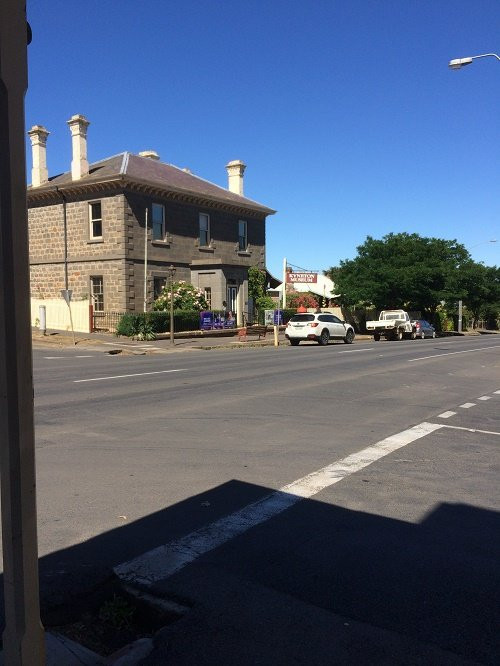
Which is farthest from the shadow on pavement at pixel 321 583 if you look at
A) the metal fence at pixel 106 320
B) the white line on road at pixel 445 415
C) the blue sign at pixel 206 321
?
the blue sign at pixel 206 321

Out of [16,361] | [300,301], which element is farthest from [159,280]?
[16,361]

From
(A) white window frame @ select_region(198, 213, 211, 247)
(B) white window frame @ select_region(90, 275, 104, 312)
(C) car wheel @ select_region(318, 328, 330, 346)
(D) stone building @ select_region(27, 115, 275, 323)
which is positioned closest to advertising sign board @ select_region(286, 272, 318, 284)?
(D) stone building @ select_region(27, 115, 275, 323)

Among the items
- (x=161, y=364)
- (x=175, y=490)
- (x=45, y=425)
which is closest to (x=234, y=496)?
(x=175, y=490)

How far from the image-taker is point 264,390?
11664mm

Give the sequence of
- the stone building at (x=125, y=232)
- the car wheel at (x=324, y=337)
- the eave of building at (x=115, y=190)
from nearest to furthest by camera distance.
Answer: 1. the car wheel at (x=324, y=337)
2. the eave of building at (x=115, y=190)
3. the stone building at (x=125, y=232)

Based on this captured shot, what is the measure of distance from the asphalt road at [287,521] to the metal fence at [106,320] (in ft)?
63.7

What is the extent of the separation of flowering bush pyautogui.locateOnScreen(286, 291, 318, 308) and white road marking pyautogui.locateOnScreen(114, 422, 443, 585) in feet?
127

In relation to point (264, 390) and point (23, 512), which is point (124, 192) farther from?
point (23, 512)

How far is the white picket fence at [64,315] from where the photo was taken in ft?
96.5

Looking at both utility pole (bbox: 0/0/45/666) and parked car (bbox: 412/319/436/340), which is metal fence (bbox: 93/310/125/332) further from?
utility pole (bbox: 0/0/45/666)

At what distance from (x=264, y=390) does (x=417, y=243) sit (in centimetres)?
3920

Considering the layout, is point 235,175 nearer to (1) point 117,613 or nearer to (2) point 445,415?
(2) point 445,415

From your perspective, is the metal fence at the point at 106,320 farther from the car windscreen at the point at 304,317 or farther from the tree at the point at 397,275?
the tree at the point at 397,275

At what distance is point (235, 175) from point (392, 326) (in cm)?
1464
